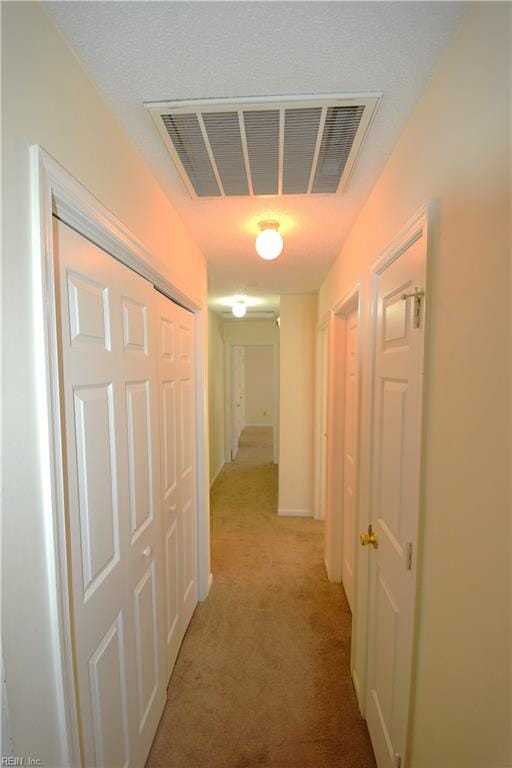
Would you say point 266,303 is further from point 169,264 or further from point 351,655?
point 351,655

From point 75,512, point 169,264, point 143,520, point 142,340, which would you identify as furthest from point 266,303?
point 75,512

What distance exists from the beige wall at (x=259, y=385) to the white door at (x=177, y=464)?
22.5ft

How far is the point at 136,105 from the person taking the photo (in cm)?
92

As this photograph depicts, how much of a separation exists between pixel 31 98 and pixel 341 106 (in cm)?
81

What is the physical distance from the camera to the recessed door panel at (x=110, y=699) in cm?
92

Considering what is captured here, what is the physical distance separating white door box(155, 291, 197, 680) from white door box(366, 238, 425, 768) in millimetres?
1006

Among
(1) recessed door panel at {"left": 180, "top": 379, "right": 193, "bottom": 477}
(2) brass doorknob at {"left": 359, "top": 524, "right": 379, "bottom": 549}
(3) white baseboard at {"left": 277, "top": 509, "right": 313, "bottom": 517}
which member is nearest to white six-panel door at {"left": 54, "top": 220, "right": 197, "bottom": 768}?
(1) recessed door panel at {"left": 180, "top": 379, "right": 193, "bottom": 477}

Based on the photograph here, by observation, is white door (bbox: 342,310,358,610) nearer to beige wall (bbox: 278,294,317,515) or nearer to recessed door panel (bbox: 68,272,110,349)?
beige wall (bbox: 278,294,317,515)

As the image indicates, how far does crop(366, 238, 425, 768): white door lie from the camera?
37.1 inches

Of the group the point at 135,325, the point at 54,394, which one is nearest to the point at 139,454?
the point at 135,325

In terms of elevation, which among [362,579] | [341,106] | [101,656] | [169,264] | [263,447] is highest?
[341,106]

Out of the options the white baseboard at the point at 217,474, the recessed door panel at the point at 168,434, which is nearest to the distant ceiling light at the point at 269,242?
the recessed door panel at the point at 168,434

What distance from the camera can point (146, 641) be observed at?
1.29 m

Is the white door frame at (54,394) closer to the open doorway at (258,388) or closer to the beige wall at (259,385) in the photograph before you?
the open doorway at (258,388)
